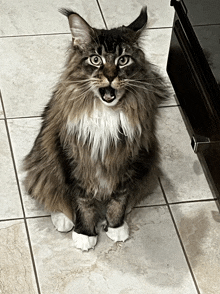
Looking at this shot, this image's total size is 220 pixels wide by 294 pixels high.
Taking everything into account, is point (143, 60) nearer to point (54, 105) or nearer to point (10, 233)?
point (54, 105)

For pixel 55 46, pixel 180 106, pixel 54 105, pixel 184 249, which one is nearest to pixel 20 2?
pixel 55 46

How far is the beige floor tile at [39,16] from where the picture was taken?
10.5 feet

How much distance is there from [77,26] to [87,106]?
10.6 inches

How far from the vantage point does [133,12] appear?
3.36m

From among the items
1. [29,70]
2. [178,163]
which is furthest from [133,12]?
[178,163]

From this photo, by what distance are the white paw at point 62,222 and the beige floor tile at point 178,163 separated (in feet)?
1.53

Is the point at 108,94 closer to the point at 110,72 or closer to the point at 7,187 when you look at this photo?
the point at 110,72

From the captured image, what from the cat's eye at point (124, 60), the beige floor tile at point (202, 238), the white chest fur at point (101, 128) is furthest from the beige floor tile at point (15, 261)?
the cat's eye at point (124, 60)

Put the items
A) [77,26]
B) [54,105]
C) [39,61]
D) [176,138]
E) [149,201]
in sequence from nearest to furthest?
[77,26], [54,105], [149,201], [176,138], [39,61]

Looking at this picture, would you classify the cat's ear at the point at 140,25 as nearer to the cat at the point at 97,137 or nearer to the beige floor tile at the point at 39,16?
the cat at the point at 97,137

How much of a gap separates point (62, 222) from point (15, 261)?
0.79 feet

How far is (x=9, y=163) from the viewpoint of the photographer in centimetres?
253

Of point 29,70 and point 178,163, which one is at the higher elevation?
point 29,70

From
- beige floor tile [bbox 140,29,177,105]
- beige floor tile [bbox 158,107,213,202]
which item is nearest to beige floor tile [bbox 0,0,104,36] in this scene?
beige floor tile [bbox 140,29,177,105]
